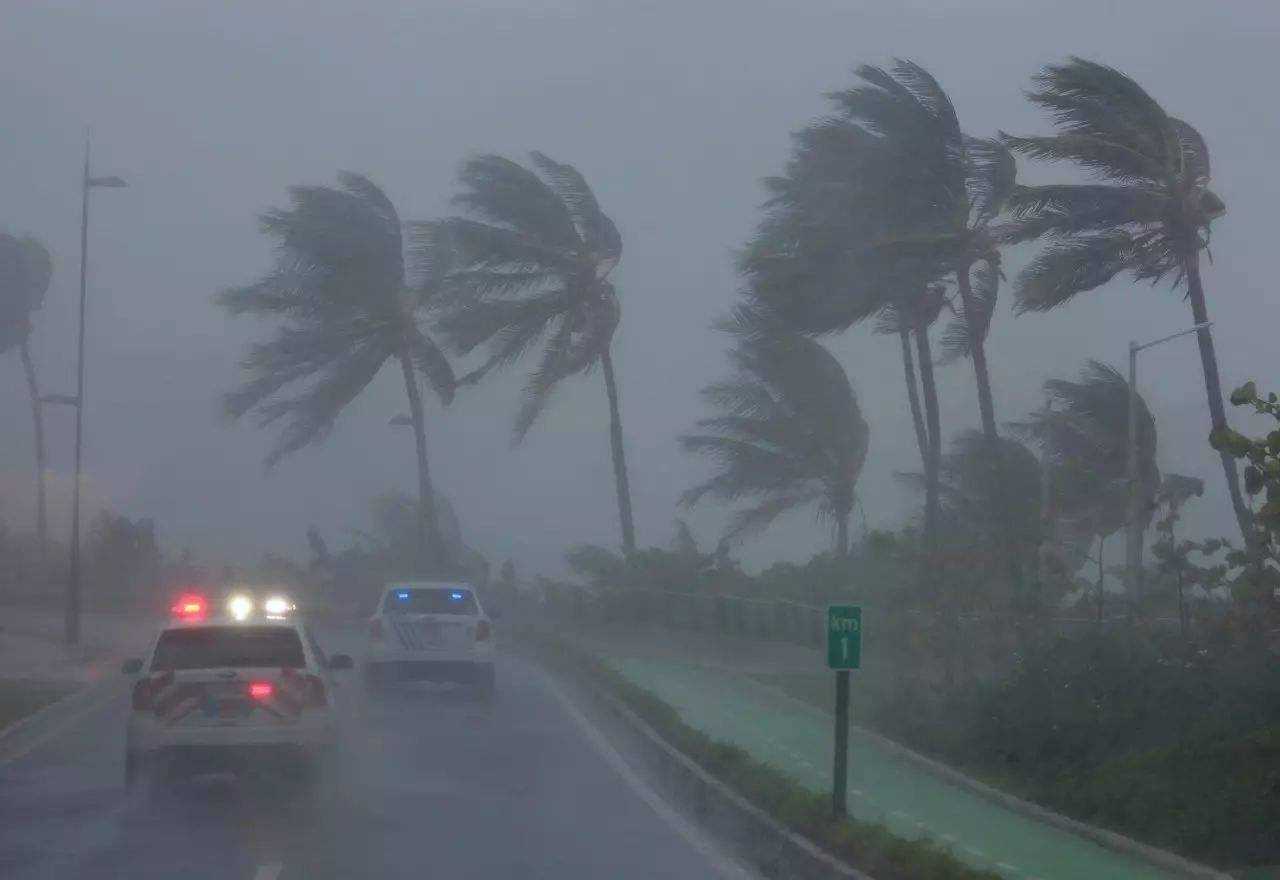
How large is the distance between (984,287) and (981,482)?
6.07 meters

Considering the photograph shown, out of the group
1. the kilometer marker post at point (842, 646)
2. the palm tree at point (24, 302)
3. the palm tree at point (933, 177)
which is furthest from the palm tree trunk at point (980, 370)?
the palm tree at point (24, 302)

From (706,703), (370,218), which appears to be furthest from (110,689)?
(370,218)

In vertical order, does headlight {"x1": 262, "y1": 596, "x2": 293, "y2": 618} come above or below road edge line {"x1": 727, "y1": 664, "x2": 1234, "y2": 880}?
above

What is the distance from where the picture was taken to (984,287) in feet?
101

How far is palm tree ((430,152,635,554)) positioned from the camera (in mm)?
39281

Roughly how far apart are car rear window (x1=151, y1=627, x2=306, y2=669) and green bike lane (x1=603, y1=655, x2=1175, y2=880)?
4.73m

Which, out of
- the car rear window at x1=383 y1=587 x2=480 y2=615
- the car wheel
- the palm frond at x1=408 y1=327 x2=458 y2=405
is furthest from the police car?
the palm frond at x1=408 y1=327 x2=458 y2=405

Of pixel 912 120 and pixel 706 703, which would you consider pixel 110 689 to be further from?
pixel 912 120

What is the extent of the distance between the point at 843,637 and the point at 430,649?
41.9ft

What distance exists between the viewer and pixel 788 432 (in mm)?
40281

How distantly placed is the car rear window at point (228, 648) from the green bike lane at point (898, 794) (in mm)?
4730

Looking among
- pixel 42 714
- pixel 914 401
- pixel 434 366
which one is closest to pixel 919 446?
pixel 914 401

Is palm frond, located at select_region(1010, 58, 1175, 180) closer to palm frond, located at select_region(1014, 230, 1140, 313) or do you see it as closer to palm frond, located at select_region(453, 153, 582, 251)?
palm frond, located at select_region(1014, 230, 1140, 313)

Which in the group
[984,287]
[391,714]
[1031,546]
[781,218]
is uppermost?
[781,218]
